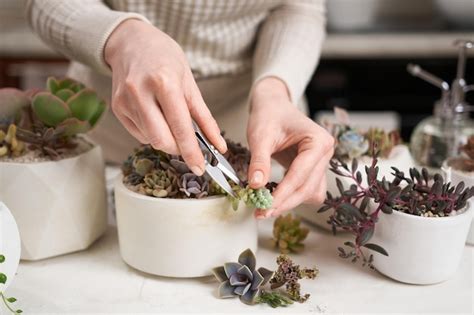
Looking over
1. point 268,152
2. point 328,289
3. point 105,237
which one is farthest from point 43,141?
point 328,289

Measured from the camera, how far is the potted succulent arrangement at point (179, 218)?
605mm

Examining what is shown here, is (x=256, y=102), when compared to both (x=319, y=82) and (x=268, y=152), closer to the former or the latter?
(x=268, y=152)

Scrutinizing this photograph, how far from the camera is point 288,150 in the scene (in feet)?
2.38

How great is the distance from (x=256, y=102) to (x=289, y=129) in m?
0.08

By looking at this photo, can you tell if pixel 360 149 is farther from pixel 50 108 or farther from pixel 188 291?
pixel 50 108

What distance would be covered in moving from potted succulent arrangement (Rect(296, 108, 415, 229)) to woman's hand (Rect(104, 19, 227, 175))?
0.66 ft

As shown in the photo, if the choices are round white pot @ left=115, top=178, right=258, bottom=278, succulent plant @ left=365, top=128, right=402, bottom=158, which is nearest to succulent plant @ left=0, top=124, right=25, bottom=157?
round white pot @ left=115, top=178, right=258, bottom=278

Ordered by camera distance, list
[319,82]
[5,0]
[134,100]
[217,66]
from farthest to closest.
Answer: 1. [5,0]
2. [319,82]
3. [217,66]
4. [134,100]

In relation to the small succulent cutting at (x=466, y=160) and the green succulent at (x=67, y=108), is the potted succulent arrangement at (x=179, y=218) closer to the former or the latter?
the green succulent at (x=67, y=108)

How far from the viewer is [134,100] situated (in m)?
0.56

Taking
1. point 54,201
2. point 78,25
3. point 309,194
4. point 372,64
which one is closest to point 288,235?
point 309,194

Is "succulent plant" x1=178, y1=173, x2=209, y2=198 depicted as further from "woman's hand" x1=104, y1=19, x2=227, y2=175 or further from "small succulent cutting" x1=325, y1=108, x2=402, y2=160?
"small succulent cutting" x1=325, y1=108, x2=402, y2=160

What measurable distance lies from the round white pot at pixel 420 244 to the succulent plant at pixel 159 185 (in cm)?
23

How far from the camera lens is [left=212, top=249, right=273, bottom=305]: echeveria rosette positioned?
586 mm
